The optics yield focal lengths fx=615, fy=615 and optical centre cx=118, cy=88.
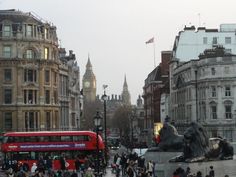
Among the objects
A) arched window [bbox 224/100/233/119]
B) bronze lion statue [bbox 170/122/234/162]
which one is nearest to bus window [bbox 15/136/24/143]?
bronze lion statue [bbox 170/122/234/162]

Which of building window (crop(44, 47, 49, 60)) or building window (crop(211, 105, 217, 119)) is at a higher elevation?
building window (crop(44, 47, 49, 60))

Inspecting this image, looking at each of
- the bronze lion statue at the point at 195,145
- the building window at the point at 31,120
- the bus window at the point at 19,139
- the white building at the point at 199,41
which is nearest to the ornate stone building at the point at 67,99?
the building window at the point at 31,120

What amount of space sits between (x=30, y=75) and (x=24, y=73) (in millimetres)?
918

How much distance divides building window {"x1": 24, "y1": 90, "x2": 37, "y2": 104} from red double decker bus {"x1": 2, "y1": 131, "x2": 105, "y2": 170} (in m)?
32.9

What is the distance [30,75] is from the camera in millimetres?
84938

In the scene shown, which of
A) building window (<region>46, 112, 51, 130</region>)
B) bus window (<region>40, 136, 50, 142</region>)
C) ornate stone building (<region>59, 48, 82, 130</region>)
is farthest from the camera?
ornate stone building (<region>59, 48, 82, 130</region>)

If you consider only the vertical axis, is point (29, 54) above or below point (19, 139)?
above

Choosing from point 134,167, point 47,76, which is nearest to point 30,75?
point 47,76

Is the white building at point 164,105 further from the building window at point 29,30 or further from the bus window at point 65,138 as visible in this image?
the bus window at point 65,138

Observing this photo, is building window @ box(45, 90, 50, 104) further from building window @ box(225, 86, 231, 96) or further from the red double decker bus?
the red double decker bus

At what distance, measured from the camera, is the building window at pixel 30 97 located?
84312mm

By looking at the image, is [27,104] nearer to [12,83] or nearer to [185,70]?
[12,83]

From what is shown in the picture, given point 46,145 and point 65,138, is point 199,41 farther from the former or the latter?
point 46,145

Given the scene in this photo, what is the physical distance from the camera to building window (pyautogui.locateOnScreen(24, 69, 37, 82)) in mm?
84625
